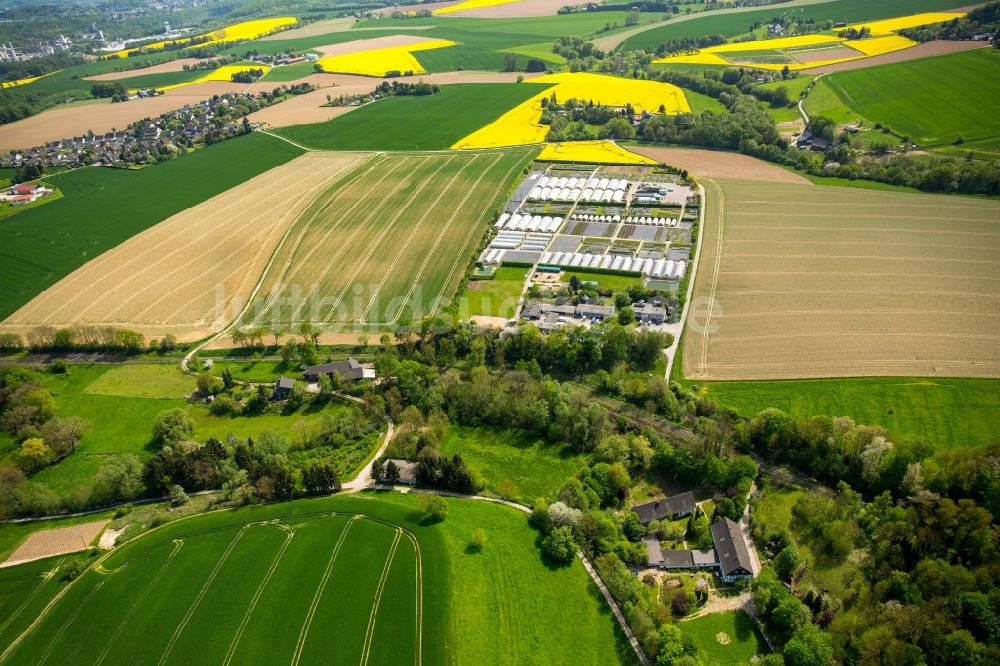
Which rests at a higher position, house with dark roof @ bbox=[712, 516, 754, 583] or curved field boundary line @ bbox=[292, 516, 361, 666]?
house with dark roof @ bbox=[712, 516, 754, 583]

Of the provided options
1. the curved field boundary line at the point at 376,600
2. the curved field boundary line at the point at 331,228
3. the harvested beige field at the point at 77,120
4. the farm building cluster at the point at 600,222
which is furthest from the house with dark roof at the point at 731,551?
the harvested beige field at the point at 77,120

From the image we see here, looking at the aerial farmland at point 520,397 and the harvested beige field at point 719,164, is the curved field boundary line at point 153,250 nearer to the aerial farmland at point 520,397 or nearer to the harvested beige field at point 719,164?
the aerial farmland at point 520,397

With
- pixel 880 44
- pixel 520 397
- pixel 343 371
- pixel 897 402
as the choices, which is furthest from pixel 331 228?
pixel 880 44

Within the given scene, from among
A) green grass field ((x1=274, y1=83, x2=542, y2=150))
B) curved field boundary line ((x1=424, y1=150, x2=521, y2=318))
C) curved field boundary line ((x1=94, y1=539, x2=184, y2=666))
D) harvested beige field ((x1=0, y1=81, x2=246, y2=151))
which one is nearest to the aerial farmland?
curved field boundary line ((x1=94, y1=539, x2=184, y2=666))

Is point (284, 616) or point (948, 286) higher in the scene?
point (948, 286)

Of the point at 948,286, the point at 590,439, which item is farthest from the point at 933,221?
the point at 590,439

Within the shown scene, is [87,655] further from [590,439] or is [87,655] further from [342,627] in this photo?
[590,439]

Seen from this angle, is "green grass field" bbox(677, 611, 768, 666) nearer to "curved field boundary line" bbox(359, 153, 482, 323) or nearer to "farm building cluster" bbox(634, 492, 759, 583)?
"farm building cluster" bbox(634, 492, 759, 583)
